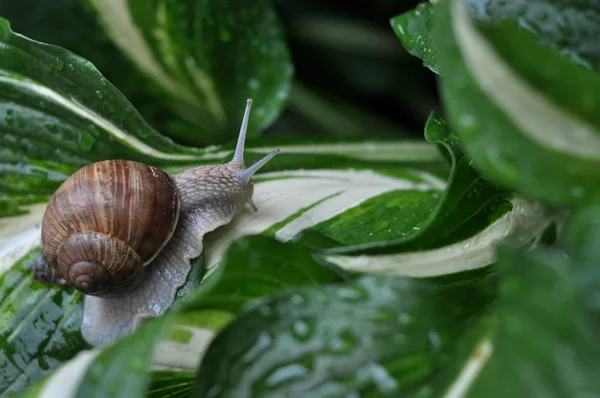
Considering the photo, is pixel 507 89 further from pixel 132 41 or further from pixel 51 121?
pixel 132 41

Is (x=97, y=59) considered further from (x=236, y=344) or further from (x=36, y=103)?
(x=236, y=344)

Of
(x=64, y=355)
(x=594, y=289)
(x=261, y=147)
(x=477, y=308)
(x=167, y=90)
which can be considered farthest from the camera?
(x=167, y=90)

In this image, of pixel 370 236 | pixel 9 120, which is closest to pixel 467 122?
pixel 370 236

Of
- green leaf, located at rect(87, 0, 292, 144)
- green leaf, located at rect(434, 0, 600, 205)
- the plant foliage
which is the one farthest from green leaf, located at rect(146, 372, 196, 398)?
green leaf, located at rect(87, 0, 292, 144)

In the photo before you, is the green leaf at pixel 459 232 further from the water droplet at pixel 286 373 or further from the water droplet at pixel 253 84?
the water droplet at pixel 253 84

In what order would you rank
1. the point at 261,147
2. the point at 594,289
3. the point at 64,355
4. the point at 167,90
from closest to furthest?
1. the point at 594,289
2. the point at 64,355
3. the point at 261,147
4. the point at 167,90

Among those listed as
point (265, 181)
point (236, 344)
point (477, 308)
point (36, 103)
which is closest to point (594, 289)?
point (477, 308)
